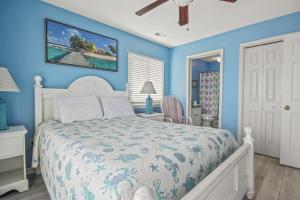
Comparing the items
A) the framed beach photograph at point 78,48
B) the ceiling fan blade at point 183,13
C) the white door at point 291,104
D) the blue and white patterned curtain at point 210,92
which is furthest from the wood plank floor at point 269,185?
the blue and white patterned curtain at point 210,92

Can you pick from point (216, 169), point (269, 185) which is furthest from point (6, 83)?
point (269, 185)

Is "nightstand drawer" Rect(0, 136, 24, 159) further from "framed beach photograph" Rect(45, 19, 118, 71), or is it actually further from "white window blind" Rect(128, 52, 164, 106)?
"white window blind" Rect(128, 52, 164, 106)

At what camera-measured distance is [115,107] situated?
263cm

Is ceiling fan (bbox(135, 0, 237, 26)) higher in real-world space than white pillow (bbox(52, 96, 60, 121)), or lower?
higher

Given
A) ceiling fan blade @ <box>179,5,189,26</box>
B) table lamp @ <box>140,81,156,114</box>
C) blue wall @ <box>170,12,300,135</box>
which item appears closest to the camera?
ceiling fan blade @ <box>179,5,189,26</box>

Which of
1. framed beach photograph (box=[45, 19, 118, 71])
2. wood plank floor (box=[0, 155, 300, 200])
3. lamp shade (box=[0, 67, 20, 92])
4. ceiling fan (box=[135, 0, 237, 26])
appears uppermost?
ceiling fan (box=[135, 0, 237, 26])

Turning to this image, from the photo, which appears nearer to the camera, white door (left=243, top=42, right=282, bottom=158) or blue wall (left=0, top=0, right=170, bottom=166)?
blue wall (left=0, top=0, right=170, bottom=166)

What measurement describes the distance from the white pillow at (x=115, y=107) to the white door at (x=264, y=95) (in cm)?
233

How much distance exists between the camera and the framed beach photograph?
7.97 ft

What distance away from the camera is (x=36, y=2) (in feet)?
7.52

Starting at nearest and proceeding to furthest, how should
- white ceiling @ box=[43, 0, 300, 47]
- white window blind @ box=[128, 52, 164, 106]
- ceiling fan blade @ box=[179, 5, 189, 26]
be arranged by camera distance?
ceiling fan blade @ box=[179, 5, 189, 26], white ceiling @ box=[43, 0, 300, 47], white window blind @ box=[128, 52, 164, 106]

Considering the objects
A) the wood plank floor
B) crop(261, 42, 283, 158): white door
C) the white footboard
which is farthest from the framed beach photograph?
crop(261, 42, 283, 158): white door

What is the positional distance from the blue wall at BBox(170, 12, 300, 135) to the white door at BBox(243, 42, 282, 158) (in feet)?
0.64

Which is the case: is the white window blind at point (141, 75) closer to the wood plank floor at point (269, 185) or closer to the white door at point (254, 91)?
the white door at point (254, 91)
